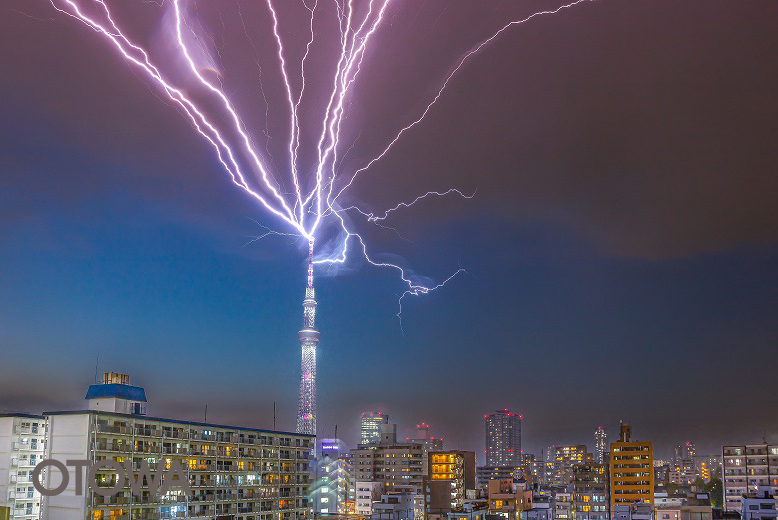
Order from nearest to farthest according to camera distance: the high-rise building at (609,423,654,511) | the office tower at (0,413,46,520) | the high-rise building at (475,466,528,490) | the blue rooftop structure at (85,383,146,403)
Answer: the office tower at (0,413,46,520), the blue rooftop structure at (85,383,146,403), the high-rise building at (609,423,654,511), the high-rise building at (475,466,528,490)

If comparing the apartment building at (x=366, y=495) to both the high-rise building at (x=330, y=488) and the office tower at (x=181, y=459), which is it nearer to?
the high-rise building at (x=330, y=488)

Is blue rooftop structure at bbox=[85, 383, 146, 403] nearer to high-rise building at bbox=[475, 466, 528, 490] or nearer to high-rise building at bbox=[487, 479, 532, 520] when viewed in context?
high-rise building at bbox=[487, 479, 532, 520]

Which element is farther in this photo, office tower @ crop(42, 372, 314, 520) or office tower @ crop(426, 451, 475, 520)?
office tower @ crop(426, 451, 475, 520)

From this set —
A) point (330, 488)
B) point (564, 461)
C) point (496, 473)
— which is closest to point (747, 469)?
point (330, 488)

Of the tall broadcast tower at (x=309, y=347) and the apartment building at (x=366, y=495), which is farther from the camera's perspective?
the tall broadcast tower at (x=309, y=347)

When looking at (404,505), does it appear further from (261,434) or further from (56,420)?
(56,420)

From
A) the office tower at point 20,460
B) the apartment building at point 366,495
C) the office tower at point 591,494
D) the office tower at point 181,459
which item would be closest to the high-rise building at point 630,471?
the office tower at point 591,494

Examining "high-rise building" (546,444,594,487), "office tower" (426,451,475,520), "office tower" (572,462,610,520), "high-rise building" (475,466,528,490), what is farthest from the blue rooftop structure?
"high-rise building" (546,444,594,487)

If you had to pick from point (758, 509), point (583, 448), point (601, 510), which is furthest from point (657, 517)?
point (583, 448)
